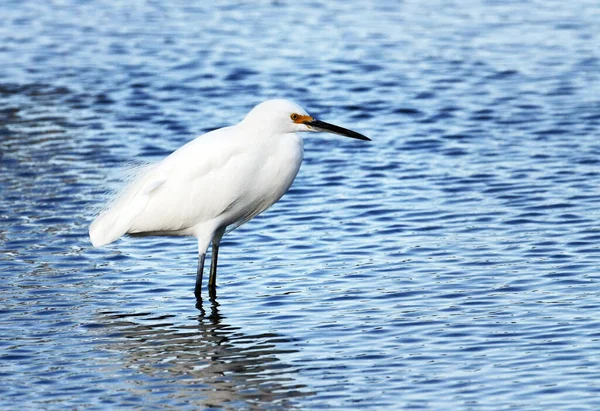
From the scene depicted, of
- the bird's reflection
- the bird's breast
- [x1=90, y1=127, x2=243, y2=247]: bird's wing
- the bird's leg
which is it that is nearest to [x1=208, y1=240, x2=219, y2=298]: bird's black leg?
the bird's leg

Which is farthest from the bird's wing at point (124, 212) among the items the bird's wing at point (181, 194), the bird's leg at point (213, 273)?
the bird's leg at point (213, 273)

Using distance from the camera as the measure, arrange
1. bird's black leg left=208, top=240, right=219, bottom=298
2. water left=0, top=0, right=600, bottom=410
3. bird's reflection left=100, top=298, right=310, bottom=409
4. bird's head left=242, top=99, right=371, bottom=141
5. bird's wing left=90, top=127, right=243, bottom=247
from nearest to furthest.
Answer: bird's reflection left=100, top=298, right=310, bottom=409
water left=0, top=0, right=600, bottom=410
bird's head left=242, top=99, right=371, bottom=141
bird's wing left=90, top=127, right=243, bottom=247
bird's black leg left=208, top=240, right=219, bottom=298

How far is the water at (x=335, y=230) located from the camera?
25.5 ft

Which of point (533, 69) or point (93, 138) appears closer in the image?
point (93, 138)

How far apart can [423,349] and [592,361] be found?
1.07m

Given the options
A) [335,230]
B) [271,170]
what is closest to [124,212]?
[271,170]

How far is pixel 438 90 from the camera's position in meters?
17.1

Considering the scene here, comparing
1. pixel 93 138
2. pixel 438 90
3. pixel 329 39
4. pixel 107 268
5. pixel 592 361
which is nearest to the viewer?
pixel 592 361

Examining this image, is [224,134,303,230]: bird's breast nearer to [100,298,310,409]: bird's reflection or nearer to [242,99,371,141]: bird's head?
[242,99,371,141]: bird's head

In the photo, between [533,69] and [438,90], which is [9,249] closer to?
[438,90]

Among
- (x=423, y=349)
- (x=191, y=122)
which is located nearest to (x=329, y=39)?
(x=191, y=122)

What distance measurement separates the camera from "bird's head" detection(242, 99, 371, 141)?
369 inches

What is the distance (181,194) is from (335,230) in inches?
78.3

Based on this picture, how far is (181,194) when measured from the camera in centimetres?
963
